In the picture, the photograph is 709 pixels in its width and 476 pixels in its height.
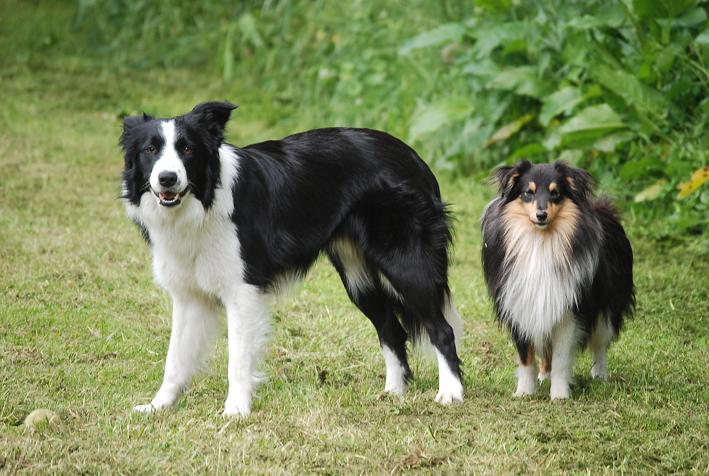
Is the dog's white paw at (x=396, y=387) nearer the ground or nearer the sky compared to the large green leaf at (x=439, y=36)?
nearer the sky

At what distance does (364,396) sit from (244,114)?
25.3ft

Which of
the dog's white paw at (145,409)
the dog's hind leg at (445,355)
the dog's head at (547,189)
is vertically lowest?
the dog's hind leg at (445,355)

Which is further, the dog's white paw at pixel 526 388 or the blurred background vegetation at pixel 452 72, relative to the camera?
the blurred background vegetation at pixel 452 72

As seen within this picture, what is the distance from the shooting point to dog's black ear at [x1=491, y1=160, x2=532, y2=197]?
5.20 metres

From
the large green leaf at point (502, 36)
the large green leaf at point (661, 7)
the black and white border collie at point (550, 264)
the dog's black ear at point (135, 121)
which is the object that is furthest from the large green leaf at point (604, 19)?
the dog's black ear at point (135, 121)

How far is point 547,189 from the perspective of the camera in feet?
16.8

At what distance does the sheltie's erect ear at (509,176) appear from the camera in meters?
5.20

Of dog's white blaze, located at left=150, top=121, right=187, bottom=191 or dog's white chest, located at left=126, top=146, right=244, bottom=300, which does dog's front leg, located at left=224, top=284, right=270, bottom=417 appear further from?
dog's white blaze, located at left=150, top=121, right=187, bottom=191

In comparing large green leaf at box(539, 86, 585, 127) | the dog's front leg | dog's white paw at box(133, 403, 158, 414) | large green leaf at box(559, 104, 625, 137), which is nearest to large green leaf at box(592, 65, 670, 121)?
large green leaf at box(559, 104, 625, 137)

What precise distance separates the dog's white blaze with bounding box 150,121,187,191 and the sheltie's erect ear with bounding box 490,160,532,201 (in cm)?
162

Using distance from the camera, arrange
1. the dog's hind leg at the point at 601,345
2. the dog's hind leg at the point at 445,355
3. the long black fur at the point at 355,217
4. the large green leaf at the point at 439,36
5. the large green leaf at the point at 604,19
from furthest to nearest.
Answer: the large green leaf at the point at 439,36, the large green leaf at the point at 604,19, the dog's hind leg at the point at 601,345, the dog's hind leg at the point at 445,355, the long black fur at the point at 355,217

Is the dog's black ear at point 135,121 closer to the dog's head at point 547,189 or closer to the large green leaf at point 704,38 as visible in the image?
the dog's head at point 547,189

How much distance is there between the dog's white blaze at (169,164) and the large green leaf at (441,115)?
17.3 ft

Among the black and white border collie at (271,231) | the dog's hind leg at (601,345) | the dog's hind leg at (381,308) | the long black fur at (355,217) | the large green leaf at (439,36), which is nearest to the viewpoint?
the black and white border collie at (271,231)
